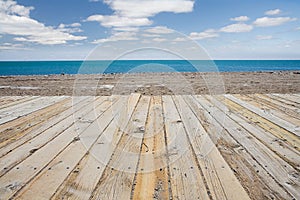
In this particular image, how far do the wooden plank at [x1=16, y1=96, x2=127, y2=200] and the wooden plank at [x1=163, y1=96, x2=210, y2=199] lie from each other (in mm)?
779

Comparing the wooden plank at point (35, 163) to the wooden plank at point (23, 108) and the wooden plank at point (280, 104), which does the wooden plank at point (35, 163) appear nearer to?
the wooden plank at point (23, 108)

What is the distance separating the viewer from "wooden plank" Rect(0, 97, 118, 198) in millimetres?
1903

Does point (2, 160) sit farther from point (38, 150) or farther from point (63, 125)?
point (63, 125)

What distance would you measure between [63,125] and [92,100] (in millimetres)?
1879

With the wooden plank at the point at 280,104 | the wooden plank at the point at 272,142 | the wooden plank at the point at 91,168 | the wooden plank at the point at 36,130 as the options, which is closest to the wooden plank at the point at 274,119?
the wooden plank at the point at 272,142

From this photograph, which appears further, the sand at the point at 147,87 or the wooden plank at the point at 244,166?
the sand at the point at 147,87

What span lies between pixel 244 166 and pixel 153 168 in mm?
726

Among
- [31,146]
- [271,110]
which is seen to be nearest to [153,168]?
[31,146]

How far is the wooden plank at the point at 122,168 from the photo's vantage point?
5.91 ft

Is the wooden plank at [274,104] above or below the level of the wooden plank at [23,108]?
below

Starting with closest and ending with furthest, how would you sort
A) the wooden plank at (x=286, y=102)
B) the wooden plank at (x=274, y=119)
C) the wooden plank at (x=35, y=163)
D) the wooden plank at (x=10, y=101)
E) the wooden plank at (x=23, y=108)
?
the wooden plank at (x=35, y=163), the wooden plank at (x=274, y=119), the wooden plank at (x=23, y=108), the wooden plank at (x=286, y=102), the wooden plank at (x=10, y=101)

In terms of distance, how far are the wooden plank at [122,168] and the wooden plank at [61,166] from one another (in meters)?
0.29

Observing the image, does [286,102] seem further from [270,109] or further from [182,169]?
[182,169]

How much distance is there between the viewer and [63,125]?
344 cm
